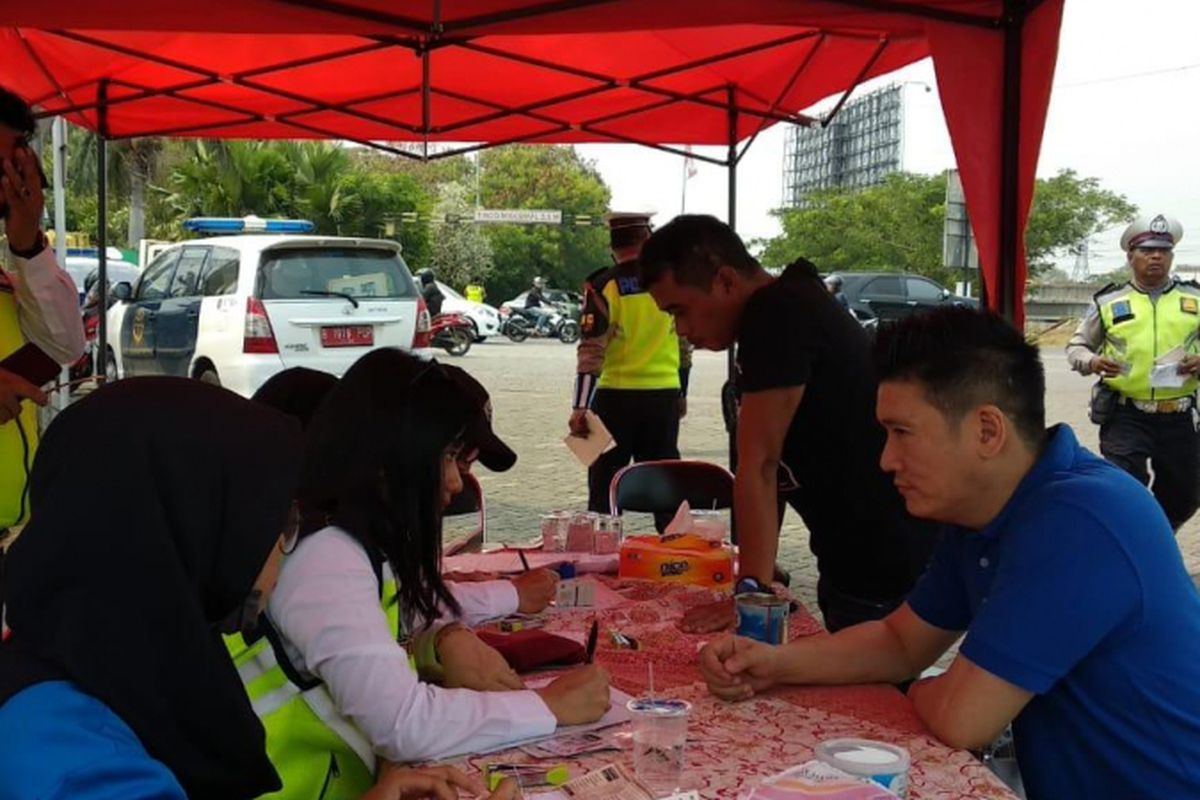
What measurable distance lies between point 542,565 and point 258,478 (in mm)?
1835

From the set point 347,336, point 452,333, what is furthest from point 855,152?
point 347,336

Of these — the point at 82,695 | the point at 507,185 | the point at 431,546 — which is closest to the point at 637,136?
the point at 431,546

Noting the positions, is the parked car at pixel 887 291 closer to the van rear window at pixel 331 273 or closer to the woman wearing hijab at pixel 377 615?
the van rear window at pixel 331 273

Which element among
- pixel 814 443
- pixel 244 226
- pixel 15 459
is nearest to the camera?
pixel 814 443

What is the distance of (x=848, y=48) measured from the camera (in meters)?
4.96

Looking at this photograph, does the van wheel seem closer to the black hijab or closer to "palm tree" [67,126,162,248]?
the black hijab

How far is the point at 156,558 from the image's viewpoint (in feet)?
3.80

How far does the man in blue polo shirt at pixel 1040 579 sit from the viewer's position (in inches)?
63.2

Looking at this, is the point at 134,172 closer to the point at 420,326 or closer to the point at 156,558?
the point at 420,326

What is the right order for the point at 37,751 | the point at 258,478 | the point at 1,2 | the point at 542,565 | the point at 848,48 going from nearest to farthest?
1. the point at 37,751
2. the point at 258,478
3. the point at 542,565
4. the point at 1,2
5. the point at 848,48

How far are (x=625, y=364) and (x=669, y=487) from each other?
5.18ft

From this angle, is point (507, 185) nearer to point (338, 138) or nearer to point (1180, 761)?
point (338, 138)

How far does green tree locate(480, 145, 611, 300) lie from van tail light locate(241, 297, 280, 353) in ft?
136

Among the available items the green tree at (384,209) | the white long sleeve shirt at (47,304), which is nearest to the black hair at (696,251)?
the white long sleeve shirt at (47,304)
